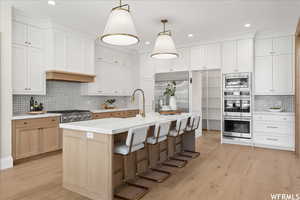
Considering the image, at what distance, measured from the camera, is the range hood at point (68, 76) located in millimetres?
4415

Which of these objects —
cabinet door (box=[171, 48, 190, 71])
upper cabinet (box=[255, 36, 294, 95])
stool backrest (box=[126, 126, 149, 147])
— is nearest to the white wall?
stool backrest (box=[126, 126, 149, 147])

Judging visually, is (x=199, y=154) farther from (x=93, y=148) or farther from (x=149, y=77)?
(x=149, y=77)

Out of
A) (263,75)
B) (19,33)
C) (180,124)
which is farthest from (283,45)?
(19,33)

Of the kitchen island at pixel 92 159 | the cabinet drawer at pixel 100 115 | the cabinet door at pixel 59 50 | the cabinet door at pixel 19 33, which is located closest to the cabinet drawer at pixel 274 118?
the kitchen island at pixel 92 159

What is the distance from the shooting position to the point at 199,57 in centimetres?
582

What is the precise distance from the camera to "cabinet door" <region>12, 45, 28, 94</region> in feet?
12.8

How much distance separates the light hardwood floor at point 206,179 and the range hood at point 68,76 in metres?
1.76

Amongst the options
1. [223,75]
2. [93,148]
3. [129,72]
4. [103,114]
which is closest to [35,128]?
[103,114]

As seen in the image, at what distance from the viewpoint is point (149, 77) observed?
6.76 m

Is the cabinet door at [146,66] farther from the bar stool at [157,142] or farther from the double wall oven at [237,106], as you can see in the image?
the bar stool at [157,142]

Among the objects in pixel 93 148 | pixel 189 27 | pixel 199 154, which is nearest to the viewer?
pixel 93 148

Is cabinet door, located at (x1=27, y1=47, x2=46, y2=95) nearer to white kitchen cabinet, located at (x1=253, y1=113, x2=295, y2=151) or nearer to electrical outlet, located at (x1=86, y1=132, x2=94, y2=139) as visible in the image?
electrical outlet, located at (x1=86, y1=132, x2=94, y2=139)

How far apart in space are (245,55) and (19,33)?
5270 mm

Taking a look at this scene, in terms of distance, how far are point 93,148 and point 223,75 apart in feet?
13.9
